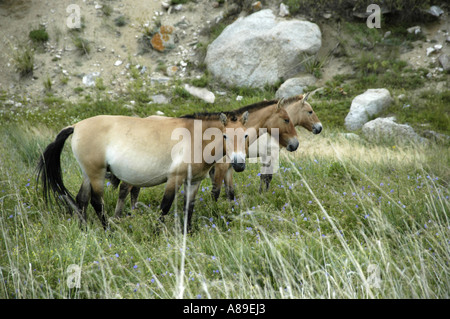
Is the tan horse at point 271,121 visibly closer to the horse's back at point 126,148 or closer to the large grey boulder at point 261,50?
the horse's back at point 126,148

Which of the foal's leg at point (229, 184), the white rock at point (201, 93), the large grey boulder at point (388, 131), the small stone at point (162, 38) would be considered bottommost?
the white rock at point (201, 93)

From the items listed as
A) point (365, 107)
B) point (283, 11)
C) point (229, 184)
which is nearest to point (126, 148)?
point (229, 184)

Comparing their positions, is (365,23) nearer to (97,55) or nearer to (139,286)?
(97,55)

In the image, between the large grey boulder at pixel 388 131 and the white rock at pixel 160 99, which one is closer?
the large grey boulder at pixel 388 131

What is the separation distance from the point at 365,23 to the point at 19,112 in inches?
539

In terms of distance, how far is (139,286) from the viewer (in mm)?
3555

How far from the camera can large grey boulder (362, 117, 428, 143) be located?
11406mm

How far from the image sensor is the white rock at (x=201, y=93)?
611 inches

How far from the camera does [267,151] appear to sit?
7.71 metres

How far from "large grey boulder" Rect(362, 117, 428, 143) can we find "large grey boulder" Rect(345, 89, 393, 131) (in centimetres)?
71

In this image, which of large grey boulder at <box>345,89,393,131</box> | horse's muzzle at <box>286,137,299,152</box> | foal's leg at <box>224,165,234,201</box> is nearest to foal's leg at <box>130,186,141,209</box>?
foal's leg at <box>224,165,234,201</box>

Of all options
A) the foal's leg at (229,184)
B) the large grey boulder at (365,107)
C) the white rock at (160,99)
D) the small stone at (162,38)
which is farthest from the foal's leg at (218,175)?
the small stone at (162,38)

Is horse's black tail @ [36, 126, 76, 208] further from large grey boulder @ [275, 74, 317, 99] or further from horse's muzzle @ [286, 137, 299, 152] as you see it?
large grey boulder @ [275, 74, 317, 99]

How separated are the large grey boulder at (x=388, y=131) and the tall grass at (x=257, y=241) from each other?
299 cm
